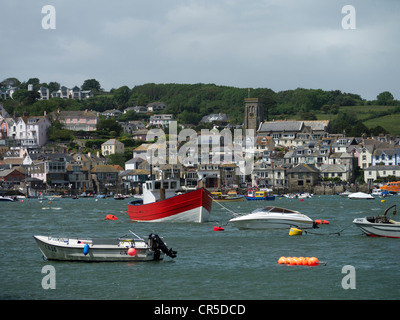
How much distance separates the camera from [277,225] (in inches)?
1848

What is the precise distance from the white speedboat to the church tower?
144m

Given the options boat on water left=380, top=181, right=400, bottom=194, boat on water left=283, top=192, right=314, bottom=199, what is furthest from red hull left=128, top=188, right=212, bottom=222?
boat on water left=380, top=181, right=400, bottom=194

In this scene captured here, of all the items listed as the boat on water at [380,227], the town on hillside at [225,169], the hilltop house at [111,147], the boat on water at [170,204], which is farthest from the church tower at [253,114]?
the boat on water at [380,227]

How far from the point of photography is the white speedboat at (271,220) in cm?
4688

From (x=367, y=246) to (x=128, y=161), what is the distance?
403 feet

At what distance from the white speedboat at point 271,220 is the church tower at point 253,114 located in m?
144

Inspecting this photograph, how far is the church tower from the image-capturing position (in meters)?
192

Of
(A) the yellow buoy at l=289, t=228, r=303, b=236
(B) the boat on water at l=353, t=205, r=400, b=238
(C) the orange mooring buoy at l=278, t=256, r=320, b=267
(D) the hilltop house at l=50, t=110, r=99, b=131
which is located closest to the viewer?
(C) the orange mooring buoy at l=278, t=256, r=320, b=267

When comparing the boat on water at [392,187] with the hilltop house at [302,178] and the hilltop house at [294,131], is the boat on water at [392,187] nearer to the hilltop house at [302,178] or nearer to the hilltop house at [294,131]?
the hilltop house at [302,178]

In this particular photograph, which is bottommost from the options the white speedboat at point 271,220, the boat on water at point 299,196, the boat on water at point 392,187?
the boat on water at point 299,196

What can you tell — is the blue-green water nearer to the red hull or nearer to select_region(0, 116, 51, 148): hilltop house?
the red hull

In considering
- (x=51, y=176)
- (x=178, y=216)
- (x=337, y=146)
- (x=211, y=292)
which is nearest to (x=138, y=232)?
(x=178, y=216)

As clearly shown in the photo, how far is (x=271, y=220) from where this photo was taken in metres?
46.9
